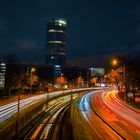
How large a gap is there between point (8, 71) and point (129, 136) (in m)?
78.2

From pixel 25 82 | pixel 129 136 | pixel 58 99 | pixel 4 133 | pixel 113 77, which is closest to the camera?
pixel 129 136

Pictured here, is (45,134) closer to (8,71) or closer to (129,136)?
(129,136)

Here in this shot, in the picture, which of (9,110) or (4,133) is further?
(9,110)

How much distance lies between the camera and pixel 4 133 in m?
44.7

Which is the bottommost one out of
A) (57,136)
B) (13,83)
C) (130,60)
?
(57,136)

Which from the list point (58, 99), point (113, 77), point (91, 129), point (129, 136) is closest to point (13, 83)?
point (58, 99)

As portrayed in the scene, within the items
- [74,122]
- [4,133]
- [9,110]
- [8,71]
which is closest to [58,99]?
[8,71]

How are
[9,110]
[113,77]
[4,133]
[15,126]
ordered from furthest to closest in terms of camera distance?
[113,77]
[9,110]
[15,126]
[4,133]

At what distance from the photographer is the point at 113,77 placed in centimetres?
11988

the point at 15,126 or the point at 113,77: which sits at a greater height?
the point at 113,77

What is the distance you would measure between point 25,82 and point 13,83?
31638mm

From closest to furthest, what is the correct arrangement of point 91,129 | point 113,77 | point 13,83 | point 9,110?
1. point 91,129
2. point 9,110
3. point 13,83
4. point 113,77

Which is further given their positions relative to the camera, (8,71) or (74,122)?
(8,71)

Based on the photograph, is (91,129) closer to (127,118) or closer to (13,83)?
(127,118)
